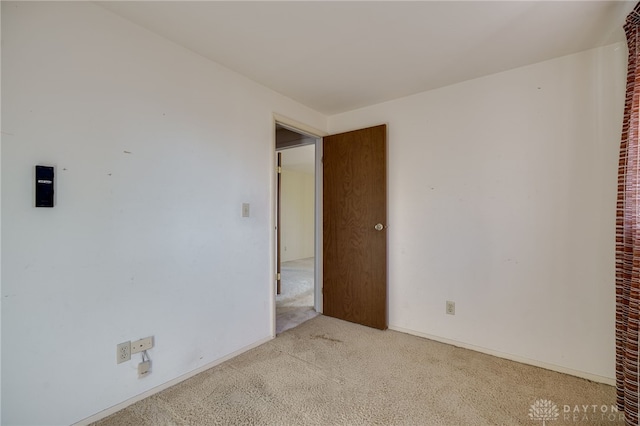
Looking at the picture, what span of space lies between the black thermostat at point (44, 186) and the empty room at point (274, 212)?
0.01 metres

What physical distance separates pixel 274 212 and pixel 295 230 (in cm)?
446

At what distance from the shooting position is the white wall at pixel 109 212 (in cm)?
126

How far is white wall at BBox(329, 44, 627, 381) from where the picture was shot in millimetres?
1820

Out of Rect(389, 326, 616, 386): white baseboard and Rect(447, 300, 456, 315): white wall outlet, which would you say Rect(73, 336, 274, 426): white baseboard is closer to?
Rect(389, 326, 616, 386): white baseboard

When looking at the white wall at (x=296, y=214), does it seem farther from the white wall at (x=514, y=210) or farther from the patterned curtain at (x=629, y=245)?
the patterned curtain at (x=629, y=245)

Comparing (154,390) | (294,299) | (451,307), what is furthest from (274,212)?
A: (451,307)

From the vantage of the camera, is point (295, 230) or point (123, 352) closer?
point (123, 352)

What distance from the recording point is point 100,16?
149 centimetres

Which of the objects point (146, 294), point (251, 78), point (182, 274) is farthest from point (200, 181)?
point (251, 78)

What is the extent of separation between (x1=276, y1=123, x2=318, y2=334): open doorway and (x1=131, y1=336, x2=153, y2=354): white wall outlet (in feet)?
3.88

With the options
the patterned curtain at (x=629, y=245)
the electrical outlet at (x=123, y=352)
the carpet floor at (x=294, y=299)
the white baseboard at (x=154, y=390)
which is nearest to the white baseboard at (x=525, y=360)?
the patterned curtain at (x=629, y=245)

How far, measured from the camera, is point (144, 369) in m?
1.64

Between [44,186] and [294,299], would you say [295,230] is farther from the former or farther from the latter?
[44,186]

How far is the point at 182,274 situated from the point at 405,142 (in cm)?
224
